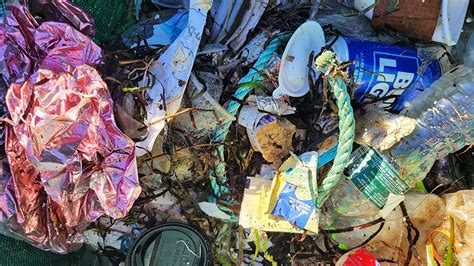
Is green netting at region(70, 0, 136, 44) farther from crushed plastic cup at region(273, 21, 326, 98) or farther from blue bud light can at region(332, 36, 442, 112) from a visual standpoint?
blue bud light can at region(332, 36, 442, 112)

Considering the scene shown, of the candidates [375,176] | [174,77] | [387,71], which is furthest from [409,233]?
[174,77]

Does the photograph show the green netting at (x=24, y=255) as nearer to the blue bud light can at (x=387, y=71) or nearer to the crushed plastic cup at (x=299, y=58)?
the crushed plastic cup at (x=299, y=58)

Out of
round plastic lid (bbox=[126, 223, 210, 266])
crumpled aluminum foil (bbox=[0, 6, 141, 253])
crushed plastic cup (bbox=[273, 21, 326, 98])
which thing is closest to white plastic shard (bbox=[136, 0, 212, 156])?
crumpled aluminum foil (bbox=[0, 6, 141, 253])

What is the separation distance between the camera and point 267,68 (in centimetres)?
173

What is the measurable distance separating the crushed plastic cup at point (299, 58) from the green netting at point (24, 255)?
83cm

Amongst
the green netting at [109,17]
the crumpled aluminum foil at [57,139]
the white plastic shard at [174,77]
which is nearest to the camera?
the crumpled aluminum foil at [57,139]

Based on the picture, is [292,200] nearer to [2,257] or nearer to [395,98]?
[395,98]

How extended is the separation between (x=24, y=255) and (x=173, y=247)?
0.43 m

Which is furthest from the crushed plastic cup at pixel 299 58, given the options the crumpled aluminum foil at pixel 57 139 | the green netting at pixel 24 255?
the green netting at pixel 24 255

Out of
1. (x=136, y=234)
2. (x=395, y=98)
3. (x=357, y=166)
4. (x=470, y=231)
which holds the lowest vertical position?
(x=136, y=234)

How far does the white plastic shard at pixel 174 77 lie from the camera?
1637mm

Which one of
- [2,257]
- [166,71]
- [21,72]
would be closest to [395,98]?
[166,71]

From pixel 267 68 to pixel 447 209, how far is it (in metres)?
0.67

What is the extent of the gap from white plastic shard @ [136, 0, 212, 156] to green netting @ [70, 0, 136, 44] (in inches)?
10.1
